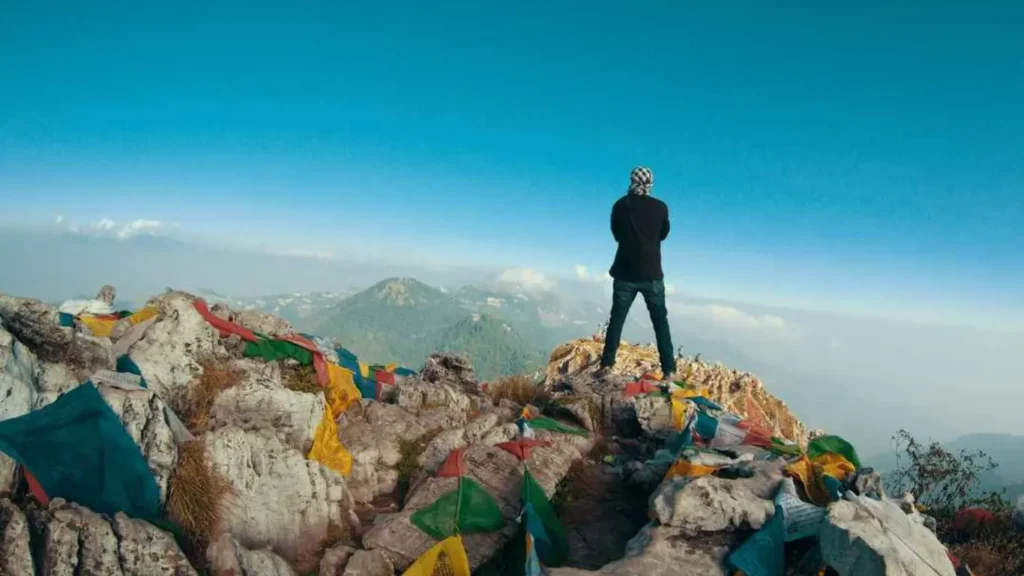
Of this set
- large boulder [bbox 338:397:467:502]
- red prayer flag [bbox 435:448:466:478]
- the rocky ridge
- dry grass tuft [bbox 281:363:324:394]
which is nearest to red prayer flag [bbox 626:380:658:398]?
the rocky ridge

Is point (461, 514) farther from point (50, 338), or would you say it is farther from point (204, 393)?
point (50, 338)

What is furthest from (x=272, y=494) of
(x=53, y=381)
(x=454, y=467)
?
(x=53, y=381)

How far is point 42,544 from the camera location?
4535 mm

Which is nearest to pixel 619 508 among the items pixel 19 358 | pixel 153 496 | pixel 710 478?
pixel 710 478

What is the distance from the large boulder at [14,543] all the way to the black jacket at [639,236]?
32.1ft

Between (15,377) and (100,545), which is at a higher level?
(15,377)

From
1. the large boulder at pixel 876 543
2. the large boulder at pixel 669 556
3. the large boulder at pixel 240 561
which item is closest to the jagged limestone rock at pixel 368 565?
the large boulder at pixel 240 561

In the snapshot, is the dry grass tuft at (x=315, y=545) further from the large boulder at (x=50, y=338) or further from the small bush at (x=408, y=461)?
the large boulder at (x=50, y=338)

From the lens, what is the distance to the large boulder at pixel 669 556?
5406 millimetres

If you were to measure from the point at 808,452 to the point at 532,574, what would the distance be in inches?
204

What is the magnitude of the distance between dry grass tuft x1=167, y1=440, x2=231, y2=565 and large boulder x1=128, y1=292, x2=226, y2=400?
2.02m

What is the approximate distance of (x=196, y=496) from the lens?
618cm

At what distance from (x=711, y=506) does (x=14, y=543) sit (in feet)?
21.7

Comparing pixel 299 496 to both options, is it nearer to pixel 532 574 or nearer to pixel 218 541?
pixel 218 541
